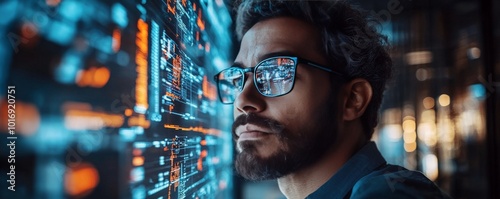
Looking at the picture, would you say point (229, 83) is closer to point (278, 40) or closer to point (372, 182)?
point (278, 40)

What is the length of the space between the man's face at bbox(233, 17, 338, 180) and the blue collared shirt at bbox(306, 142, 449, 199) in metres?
0.07

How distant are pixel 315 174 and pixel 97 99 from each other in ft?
2.29

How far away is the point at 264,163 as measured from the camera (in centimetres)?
95

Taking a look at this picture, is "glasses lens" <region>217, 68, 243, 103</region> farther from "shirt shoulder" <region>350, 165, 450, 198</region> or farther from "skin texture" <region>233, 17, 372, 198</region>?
"shirt shoulder" <region>350, 165, 450, 198</region>

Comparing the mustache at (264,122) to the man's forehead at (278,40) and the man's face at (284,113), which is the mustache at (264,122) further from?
the man's forehead at (278,40)

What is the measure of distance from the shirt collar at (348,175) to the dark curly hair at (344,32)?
162 mm

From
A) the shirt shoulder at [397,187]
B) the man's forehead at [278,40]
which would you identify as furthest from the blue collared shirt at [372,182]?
the man's forehead at [278,40]

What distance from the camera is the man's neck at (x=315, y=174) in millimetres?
1000

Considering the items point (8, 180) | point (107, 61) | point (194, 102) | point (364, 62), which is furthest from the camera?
point (364, 62)

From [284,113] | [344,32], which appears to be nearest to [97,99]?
[284,113]

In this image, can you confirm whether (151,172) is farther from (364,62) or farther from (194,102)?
(364,62)

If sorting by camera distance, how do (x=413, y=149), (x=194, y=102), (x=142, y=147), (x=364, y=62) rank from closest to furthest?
(x=142, y=147)
(x=194, y=102)
(x=364, y=62)
(x=413, y=149)

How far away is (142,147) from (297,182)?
0.54 m

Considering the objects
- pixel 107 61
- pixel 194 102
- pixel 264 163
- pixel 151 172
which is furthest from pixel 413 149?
pixel 107 61
